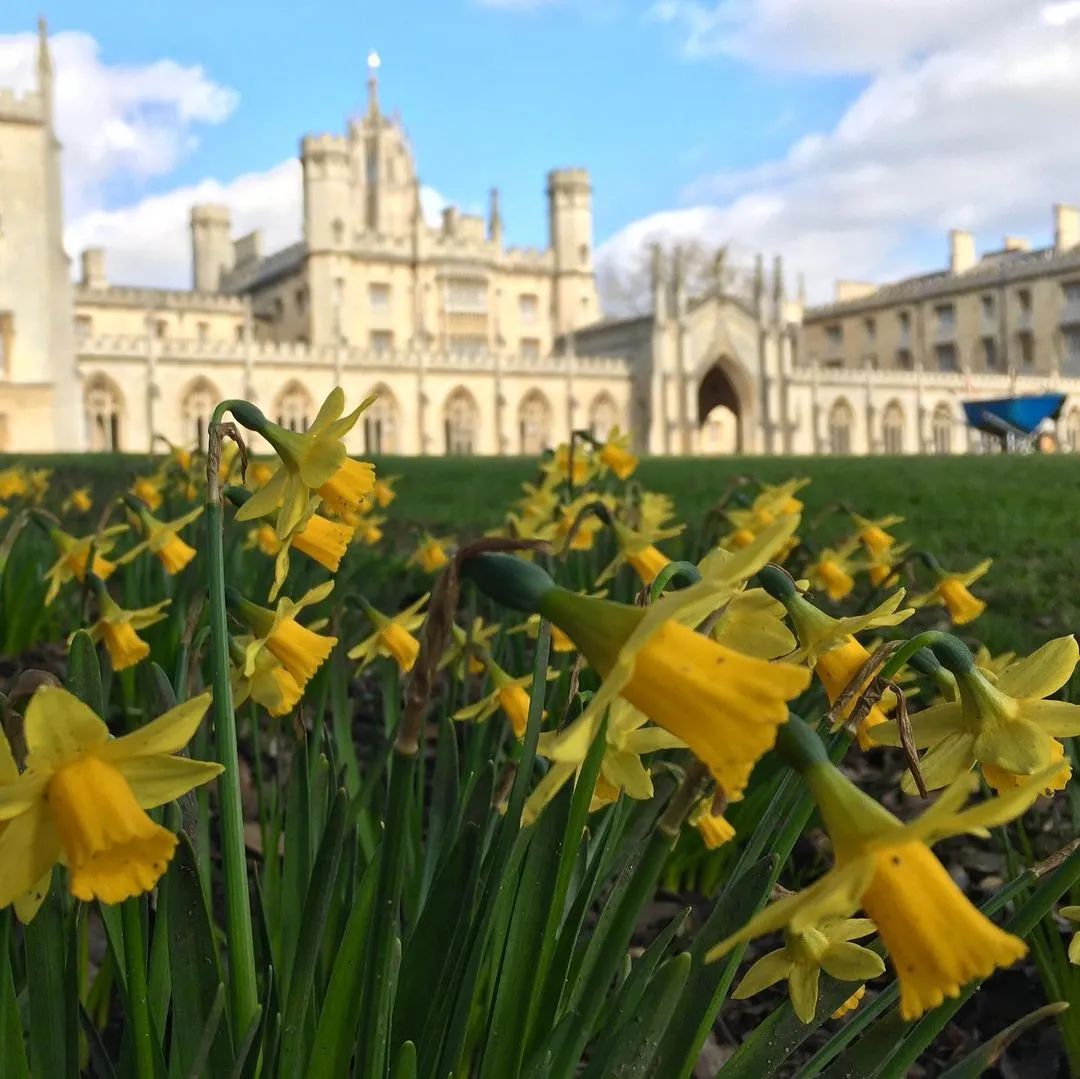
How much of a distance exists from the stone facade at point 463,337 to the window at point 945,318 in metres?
0.09

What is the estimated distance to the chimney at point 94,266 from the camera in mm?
40312

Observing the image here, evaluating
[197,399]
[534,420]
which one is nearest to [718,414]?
[534,420]

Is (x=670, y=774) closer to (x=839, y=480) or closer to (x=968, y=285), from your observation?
(x=839, y=480)

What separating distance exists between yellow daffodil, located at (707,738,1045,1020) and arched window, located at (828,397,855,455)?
3488 cm

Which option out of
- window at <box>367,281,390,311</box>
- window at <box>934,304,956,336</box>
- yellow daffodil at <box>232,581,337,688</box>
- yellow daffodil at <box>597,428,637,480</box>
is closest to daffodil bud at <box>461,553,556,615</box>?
yellow daffodil at <box>232,581,337,688</box>

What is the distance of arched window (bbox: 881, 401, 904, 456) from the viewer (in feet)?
116

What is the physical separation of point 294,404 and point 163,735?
27.9 meters

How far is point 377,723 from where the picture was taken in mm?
2473

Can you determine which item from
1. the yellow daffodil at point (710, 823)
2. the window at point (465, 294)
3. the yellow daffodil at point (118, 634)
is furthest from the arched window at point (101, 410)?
the yellow daffodil at point (710, 823)

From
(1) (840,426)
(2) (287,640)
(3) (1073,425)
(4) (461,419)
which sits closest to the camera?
(2) (287,640)

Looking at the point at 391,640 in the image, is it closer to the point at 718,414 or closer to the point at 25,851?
the point at 25,851

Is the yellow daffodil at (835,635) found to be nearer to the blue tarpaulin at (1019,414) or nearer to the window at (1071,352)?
the blue tarpaulin at (1019,414)

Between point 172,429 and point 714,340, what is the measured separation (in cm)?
1524

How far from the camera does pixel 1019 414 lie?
1928cm
